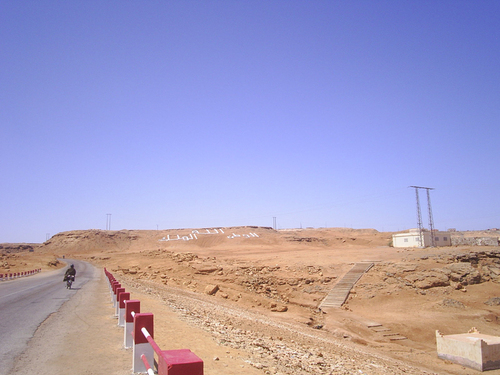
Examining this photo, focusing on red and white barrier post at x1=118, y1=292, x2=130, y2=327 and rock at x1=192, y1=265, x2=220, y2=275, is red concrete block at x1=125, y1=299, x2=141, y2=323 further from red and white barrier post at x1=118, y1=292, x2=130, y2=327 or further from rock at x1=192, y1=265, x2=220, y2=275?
rock at x1=192, y1=265, x2=220, y2=275

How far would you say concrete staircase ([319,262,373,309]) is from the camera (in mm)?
26647

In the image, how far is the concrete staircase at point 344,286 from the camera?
87.4ft

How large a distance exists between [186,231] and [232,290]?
81.9 metres

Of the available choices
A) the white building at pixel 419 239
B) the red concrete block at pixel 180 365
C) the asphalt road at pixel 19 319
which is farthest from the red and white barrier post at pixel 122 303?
the white building at pixel 419 239

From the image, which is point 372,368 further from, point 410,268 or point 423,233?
point 423,233

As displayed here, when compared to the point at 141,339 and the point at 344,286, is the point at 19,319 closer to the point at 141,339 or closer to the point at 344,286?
the point at 141,339

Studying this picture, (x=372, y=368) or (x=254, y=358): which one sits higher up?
(x=254, y=358)

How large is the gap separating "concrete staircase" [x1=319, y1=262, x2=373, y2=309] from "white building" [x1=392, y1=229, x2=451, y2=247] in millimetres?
19183

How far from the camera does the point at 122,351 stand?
715 cm

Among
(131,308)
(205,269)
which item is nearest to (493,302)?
(205,269)

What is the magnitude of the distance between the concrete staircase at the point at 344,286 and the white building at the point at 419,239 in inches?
755

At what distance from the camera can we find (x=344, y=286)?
29141 millimetres

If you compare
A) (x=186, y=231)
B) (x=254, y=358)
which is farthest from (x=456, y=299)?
(x=186, y=231)

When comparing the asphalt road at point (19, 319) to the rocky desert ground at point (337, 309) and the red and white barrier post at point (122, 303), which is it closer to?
the red and white barrier post at point (122, 303)
